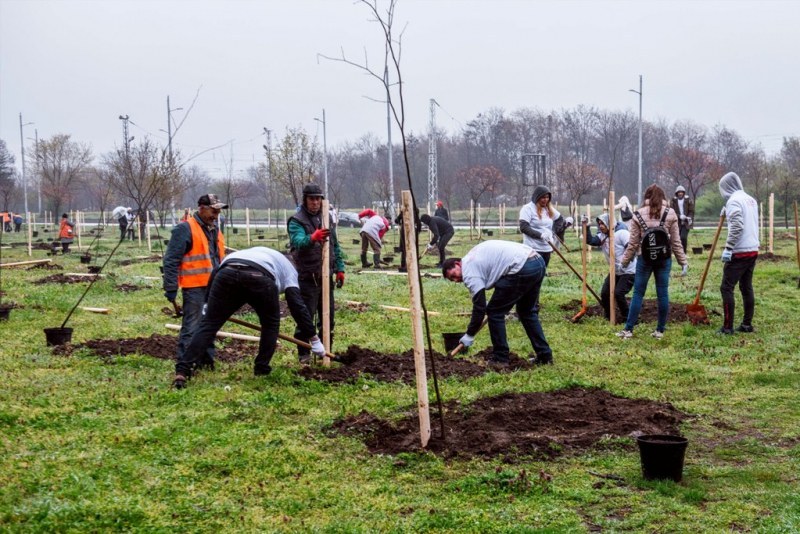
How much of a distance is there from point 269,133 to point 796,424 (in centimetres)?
3426

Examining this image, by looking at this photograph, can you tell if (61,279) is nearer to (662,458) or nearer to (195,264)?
(195,264)

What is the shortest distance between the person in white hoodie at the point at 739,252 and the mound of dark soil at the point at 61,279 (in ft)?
40.4

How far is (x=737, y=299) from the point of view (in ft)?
44.0

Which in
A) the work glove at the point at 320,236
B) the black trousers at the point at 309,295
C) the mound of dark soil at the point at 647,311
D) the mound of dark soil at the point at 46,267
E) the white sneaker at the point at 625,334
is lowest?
the white sneaker at the point at 625,334

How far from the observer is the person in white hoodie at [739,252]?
10562mm

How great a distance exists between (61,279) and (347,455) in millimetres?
13807

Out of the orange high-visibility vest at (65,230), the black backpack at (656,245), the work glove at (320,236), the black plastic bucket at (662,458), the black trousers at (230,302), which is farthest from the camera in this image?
the orange high-visibility vest at (65,230)

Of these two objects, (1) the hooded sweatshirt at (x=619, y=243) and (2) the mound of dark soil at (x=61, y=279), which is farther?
(2) the mound of dark soil at (x=61, y=279)

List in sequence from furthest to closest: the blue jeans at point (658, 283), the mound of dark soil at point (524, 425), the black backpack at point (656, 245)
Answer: the blue jeans at point (658, 283) < the black backpack at point (656, 245) < the mound of dark soil at point (524, 425)

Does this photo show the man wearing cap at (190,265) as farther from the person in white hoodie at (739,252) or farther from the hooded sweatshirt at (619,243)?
the person in white hoodie at (739,252)

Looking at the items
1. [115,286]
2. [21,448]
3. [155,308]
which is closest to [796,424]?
[21,448]

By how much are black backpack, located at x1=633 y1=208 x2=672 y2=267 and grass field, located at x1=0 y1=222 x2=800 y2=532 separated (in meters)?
1.04

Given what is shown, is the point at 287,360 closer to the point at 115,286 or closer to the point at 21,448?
the point at 21,448

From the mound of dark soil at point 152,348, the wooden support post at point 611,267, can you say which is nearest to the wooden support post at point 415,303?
the mound of dark soil at point 152,348
